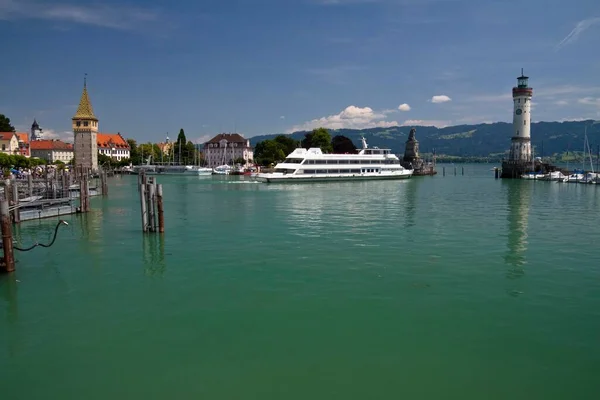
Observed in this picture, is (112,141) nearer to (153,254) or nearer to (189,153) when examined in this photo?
(189,153)

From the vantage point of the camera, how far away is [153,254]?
71.2 feet

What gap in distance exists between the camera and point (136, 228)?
29.2 metres

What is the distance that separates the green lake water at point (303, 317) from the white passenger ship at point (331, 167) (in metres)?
Answer: 53.2

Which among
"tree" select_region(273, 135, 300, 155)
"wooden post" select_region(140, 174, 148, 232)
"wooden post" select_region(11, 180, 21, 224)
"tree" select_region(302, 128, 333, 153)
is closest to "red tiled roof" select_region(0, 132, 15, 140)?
"tree" select_region(273, 135, 300, 155)

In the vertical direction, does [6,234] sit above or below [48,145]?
below

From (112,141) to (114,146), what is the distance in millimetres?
2450

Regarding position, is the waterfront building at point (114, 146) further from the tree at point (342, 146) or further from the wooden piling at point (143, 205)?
the wooden piling at point (143, 205)

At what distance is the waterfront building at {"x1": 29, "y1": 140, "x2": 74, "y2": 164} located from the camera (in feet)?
459

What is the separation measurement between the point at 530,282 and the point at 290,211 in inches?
921

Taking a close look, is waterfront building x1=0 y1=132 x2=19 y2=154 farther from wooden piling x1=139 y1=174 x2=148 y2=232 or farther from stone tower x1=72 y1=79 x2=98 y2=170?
wooden piling x1=139 y1=174 x2=148 y2=232

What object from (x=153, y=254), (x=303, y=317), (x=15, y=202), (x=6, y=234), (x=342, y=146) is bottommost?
(x=303, y=317)

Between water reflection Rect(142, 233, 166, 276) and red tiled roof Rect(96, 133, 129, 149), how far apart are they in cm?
14104

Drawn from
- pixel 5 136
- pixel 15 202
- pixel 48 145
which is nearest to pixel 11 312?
pixel 15 202

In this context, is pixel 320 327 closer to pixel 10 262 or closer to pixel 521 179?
pixel 10 262
